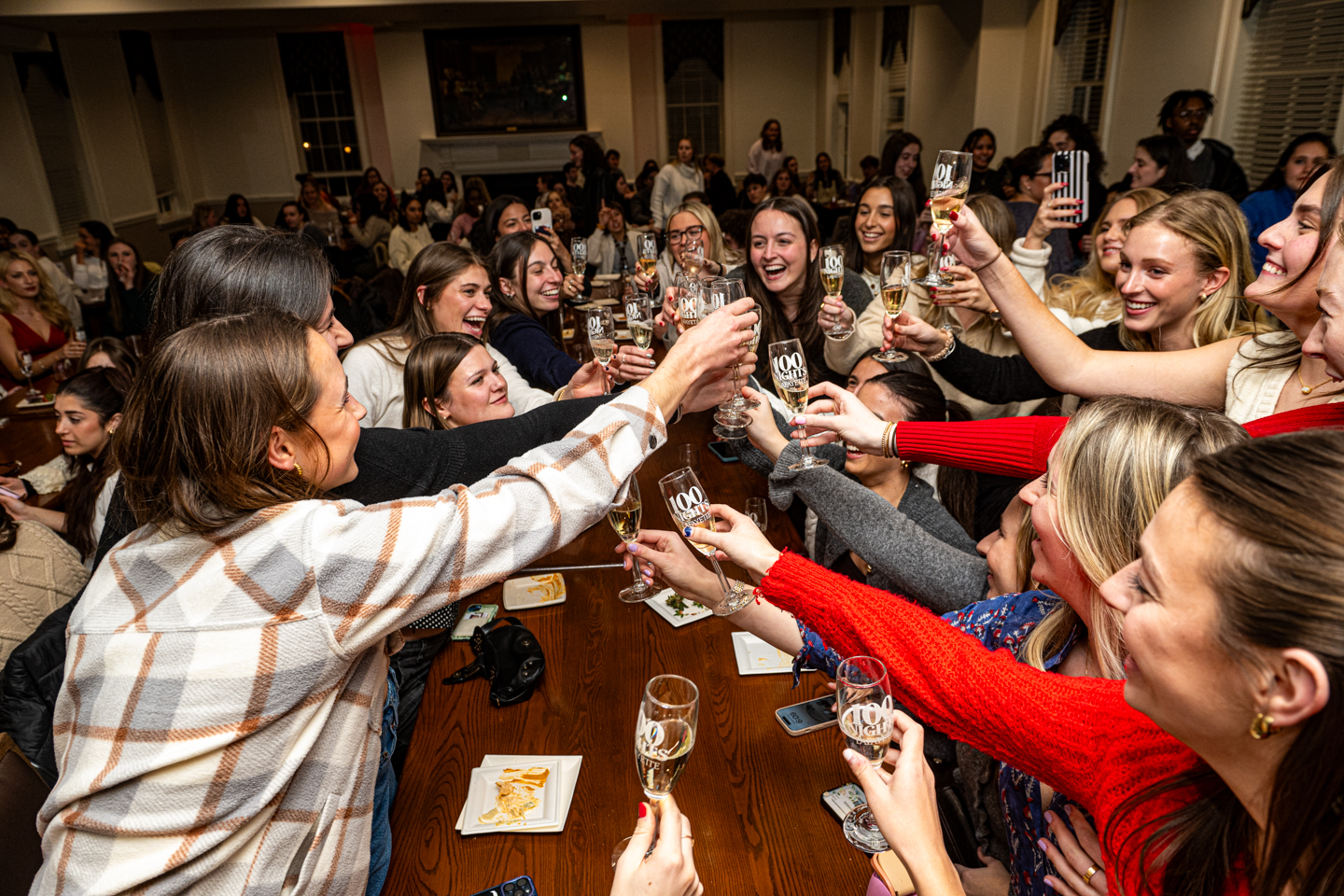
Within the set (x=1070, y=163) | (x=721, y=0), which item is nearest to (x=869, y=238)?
(x=1070, y=163)

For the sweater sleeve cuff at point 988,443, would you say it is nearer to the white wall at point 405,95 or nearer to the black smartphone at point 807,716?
the black smartphone at point 807,716

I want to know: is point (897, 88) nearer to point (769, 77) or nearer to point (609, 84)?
point (769, 77)

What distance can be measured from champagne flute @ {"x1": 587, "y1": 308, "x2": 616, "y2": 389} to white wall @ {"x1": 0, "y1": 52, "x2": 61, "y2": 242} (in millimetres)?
9327

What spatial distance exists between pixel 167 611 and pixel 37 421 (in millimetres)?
4011

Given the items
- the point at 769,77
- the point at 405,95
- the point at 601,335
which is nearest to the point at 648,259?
the point at 601,335

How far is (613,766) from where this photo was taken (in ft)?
5.12

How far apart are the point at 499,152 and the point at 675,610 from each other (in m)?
13.4

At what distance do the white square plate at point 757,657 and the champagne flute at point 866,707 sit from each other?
1.96 ft

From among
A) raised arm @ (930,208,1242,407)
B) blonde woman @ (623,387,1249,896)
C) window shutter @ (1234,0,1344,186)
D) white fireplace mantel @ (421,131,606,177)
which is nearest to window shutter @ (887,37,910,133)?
white fireplace mantel @ (421,131,606,177)

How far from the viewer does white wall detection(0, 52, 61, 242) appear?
28.6 ft

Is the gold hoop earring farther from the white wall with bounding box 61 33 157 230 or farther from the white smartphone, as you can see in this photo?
the white wall with bounding box 61 33 157 230

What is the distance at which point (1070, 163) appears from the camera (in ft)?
10.9

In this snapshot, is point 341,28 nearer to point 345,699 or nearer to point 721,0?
point 721,0

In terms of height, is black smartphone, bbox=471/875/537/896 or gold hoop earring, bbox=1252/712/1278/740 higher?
gold hoop earring, bbox=1252/712/1278/740
